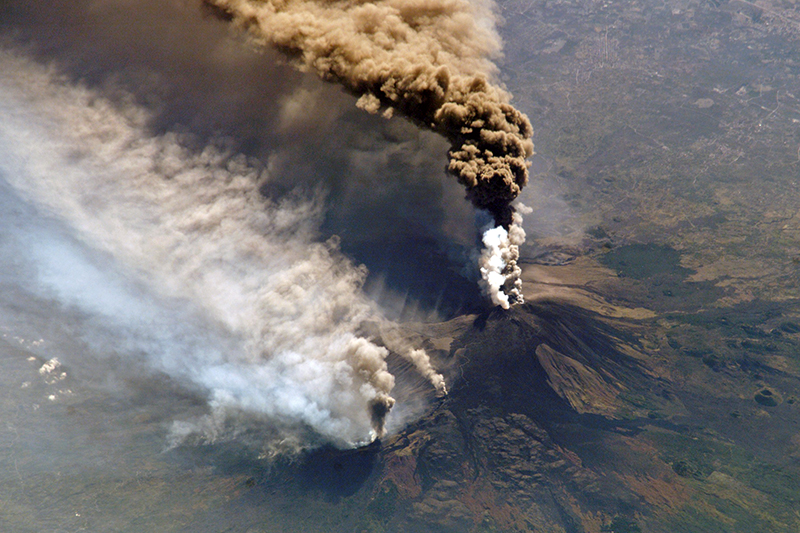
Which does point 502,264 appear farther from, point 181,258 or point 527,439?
point 527,439

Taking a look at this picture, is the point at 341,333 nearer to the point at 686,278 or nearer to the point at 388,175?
the point at 388,175

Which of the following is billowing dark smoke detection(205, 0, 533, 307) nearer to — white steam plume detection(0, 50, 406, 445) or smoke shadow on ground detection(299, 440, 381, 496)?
white steam plume detection(0, 50, 406, 445)

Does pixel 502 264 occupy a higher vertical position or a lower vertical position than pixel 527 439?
higher

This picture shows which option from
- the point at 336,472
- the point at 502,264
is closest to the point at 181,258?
the point at 502,264

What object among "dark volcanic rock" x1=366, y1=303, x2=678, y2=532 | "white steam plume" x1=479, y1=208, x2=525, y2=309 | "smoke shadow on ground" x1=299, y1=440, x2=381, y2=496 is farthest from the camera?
"dark volcanic rock" x1=366, y1=303, x2=678, y2=532

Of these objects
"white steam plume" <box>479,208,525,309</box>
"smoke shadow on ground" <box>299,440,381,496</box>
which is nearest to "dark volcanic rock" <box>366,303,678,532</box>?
"smoke shadow on ground" <box>299,440,381,496</box>

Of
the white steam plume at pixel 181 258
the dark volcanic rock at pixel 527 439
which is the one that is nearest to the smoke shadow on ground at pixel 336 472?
the dark volcanic rock at pixel 527 439
